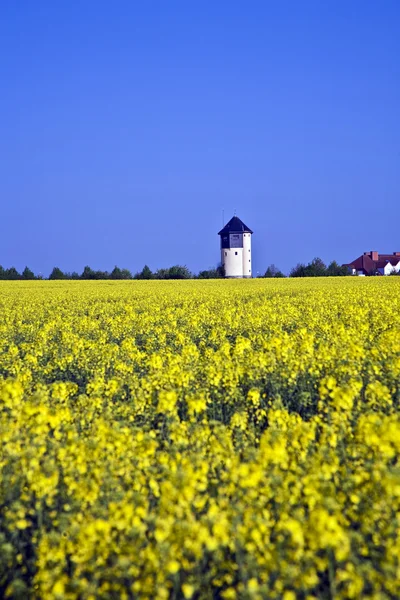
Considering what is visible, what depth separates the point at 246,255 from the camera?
9125 centimetres

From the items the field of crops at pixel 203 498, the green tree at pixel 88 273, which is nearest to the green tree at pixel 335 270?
the green tree at pixel 88 273

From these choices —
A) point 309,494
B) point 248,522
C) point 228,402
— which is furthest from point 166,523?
point 228,402

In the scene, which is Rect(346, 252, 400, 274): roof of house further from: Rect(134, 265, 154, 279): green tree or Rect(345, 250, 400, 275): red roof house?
Rect(134, 265, 154, 279): green tree

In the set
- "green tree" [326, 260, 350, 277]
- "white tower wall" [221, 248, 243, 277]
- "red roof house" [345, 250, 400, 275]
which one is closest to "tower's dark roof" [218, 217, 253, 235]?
"white tower wall" [221, 248, 243, 277]

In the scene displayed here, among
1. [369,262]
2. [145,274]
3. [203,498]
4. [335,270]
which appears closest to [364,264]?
[369,262]

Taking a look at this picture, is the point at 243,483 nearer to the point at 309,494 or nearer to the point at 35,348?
the point at 309,494

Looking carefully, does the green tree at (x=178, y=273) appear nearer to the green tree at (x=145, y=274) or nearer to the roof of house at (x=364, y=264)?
the green tree at (x=145, y=274)

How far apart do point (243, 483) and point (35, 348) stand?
939 cm

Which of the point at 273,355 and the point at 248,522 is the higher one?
the point at 273,355

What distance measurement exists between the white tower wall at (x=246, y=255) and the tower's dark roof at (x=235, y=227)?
2.85 ft

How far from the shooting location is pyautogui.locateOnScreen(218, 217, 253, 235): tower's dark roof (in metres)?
92.7

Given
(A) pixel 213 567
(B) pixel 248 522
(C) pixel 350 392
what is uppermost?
(C) pixel 350 392

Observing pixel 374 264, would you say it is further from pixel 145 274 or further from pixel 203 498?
pixel 203 498

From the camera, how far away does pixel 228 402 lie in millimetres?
9523
